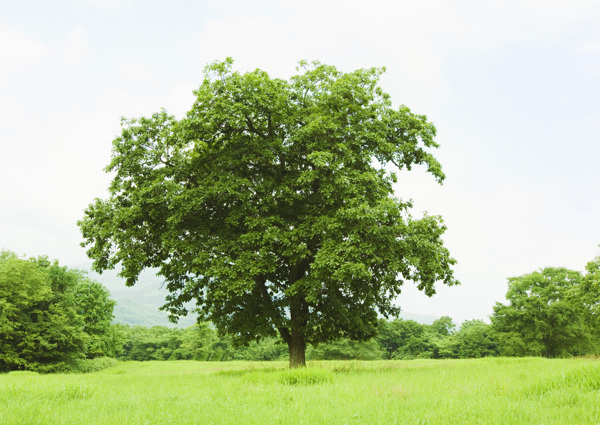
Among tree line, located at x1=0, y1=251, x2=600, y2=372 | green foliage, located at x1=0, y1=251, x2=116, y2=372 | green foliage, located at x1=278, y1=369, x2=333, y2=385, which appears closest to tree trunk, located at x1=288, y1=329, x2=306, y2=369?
tree line, located at x1=0, y1=251, x2=600, y2=372

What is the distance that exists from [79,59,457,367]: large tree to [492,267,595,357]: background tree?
44724 mm

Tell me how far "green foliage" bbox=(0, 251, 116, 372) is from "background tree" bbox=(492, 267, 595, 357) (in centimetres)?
5861

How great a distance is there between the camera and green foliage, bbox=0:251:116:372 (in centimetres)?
4147

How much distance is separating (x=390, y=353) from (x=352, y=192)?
6972 centimetres

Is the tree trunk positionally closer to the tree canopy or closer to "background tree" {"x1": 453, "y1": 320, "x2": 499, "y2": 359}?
the tree canopy

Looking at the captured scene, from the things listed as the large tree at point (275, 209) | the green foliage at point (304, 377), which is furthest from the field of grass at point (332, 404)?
the large tree at point (275, 209)

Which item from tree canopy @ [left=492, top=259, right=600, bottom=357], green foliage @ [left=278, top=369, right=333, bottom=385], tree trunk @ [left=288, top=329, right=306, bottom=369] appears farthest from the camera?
tree canopy @ [left=492, top=259, right=600, bottom=357]

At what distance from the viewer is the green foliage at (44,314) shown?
41469 millimetres

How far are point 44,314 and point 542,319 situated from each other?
66889 mm

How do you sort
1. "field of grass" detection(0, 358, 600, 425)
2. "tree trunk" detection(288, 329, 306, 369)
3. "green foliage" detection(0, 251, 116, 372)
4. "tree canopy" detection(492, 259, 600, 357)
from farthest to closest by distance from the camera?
"tree canopy" detection(492, 259, 600, 357) → "green foliage" detection(0, 251, 116, 372) → "tree trunk" detection(288, 329, 306, 369) → "field of grass" detection(0, 358, 600, 425)

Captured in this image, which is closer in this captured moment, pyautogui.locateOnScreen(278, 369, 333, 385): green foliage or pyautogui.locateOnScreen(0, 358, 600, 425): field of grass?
pyautogui.locateOnScreen(0, 358, 600, 425): field of grass

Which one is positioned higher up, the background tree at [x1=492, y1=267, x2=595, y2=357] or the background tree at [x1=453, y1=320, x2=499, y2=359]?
the background tree at [x1=492, y1=267, x2=595, y2=357]

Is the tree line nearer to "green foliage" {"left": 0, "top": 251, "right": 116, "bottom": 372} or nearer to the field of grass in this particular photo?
"green foliage" {"left": 0, "top": 251, "right": 116, "bottom": 372}

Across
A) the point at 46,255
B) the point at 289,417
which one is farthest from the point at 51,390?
the point at 46,255
